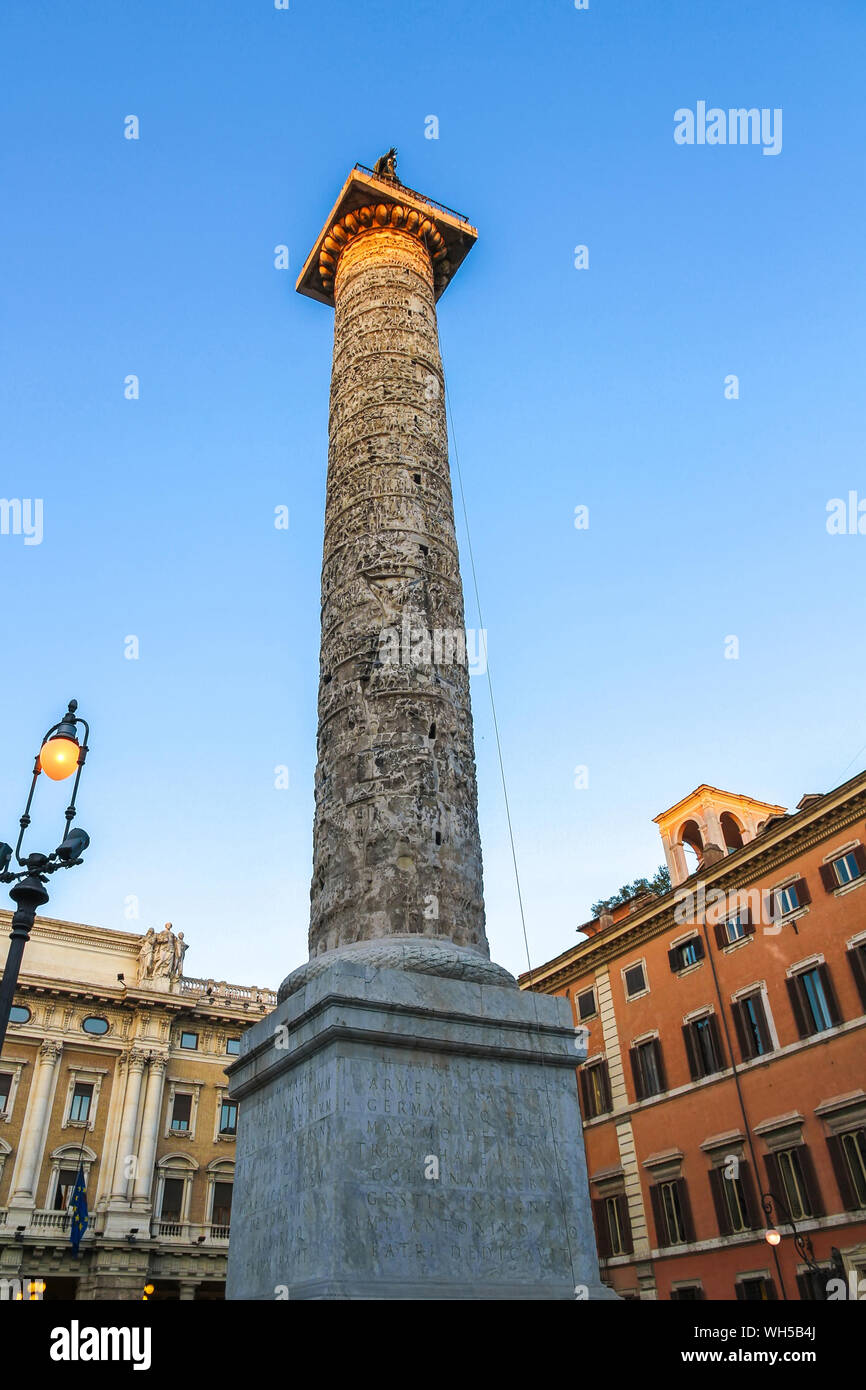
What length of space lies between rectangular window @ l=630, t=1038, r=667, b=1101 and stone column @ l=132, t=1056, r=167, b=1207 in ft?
56.6

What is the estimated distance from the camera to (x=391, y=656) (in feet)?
21.6

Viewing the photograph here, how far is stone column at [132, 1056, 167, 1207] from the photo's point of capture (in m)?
30.9

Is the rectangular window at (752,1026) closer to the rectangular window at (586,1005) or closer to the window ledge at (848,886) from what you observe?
the window ledge at (848,886)

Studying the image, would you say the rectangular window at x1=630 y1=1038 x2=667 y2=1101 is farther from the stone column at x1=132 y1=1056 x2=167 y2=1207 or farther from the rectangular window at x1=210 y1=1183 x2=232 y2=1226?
the stone column at x1=132 y1=1056 x2=167 y2=1207

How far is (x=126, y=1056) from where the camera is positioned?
3322 cm

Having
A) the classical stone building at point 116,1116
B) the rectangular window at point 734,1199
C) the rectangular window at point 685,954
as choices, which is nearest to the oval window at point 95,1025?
the classical stone building at point 116,1116

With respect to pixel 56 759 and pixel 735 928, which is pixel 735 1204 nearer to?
pixel 735 928

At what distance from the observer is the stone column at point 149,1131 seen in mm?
30884

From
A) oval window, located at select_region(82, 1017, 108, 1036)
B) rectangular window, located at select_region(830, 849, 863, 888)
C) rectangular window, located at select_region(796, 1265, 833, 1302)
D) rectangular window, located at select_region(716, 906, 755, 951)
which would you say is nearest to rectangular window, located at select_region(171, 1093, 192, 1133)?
oval window, located at select_region(82, 1017, 108, 1036)

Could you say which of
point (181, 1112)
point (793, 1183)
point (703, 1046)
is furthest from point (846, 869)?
point (181, 1112)

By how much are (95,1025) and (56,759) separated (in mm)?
30203

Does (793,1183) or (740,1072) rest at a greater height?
(740,1072)

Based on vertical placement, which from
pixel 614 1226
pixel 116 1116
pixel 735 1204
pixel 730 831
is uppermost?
pixel 730 831

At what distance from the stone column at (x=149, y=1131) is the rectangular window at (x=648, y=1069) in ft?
56.6
